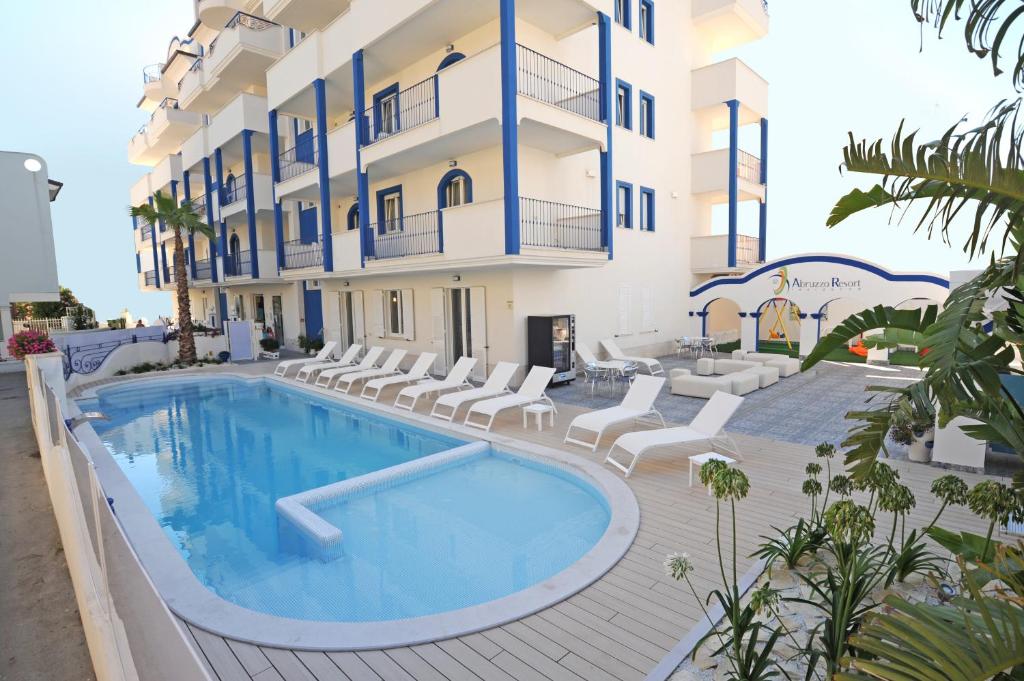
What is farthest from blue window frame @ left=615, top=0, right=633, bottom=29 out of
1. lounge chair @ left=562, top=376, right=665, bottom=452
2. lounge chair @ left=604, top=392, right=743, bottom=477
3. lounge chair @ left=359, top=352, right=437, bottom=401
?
lounge chair @ left=604, top=392, right=743, bottom=477

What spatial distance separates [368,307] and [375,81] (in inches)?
274

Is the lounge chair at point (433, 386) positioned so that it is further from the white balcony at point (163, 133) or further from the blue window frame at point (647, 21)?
the white balcony at point (163, 133)

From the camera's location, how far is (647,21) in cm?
1728

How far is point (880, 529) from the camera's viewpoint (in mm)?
5188

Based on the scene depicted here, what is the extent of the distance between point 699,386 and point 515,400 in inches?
177

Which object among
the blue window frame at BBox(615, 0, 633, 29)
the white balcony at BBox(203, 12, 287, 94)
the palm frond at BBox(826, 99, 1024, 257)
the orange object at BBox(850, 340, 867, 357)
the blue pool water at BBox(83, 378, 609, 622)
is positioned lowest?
the blue pool water at BBox(83, 378, 609, 622)

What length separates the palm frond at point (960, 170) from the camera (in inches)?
97.4

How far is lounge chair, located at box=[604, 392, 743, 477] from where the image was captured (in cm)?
700

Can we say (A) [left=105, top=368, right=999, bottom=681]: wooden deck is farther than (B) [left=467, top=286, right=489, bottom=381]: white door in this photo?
No

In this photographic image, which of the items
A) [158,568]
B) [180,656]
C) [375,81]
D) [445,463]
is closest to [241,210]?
[375,81]

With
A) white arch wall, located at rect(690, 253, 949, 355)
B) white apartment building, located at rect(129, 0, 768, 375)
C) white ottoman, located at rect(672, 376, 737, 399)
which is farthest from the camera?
white arch wall, located at rect(690, 253, 949, 355)

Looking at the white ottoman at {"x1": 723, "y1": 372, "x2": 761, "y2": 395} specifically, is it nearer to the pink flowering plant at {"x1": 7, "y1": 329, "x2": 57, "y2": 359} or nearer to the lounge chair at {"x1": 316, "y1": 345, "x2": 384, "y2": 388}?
the lounge chair at {"x1": 316, "y1": 345, "x2": 384, "y2": 388}

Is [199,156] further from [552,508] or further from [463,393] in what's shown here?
[552,508]

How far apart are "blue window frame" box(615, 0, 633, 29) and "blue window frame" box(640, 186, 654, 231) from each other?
486cm
